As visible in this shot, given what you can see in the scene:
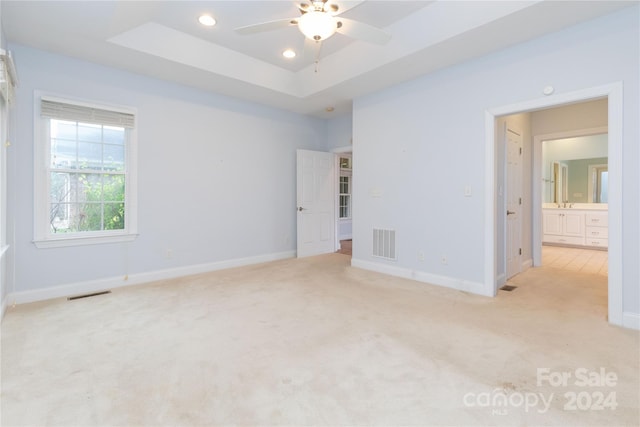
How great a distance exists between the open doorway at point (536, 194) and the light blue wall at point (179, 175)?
11.0 feet

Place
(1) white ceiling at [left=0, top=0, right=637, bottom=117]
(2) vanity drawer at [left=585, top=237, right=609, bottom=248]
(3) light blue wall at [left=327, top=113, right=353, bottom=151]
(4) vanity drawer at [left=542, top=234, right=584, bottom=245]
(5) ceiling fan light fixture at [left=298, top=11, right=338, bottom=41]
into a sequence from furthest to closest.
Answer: (4) vanity drawer at [left=542, top=234, right=584, bottom=245] < (2) vanity drawer at [left=585, top=237, right=609, bottom=248] < (3) light blue wall at [left=327, top=113, right=353, bottom=151] < (1) white ceiling at [left=0, top=0, right=637, bottom=117] < (5) ceiling fan light fixture at [left=298, top=11, right=338, bottom=41]

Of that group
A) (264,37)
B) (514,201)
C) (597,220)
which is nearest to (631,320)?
(514,201)

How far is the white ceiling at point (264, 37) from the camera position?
2.82m

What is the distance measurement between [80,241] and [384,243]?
3.85 meters

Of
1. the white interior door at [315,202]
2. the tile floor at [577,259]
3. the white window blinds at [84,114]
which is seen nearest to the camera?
the white window blinds at [84,114]

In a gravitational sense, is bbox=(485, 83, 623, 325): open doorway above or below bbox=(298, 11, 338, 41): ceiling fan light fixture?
below

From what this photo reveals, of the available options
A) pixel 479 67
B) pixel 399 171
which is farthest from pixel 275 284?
pixel 479 67

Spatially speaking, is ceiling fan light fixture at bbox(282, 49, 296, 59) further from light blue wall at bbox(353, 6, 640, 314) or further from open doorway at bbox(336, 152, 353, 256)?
open doorway at bbox(336, 152, 353, 256)

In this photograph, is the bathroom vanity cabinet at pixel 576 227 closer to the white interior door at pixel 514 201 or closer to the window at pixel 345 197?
the white interior door at pixel 514 201

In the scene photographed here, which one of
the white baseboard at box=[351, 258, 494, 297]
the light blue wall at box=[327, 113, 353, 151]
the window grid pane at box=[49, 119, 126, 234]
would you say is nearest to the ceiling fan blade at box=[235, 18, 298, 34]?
the window grid pane at box=[49, 119, 126, 234]

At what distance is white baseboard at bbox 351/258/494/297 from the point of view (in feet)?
12.0

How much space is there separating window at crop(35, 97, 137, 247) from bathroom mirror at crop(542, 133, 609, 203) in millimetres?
7854

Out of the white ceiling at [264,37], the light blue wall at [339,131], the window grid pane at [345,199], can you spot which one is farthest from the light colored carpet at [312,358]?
the window grid pane at [345,199]

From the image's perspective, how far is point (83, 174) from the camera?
149 inches
